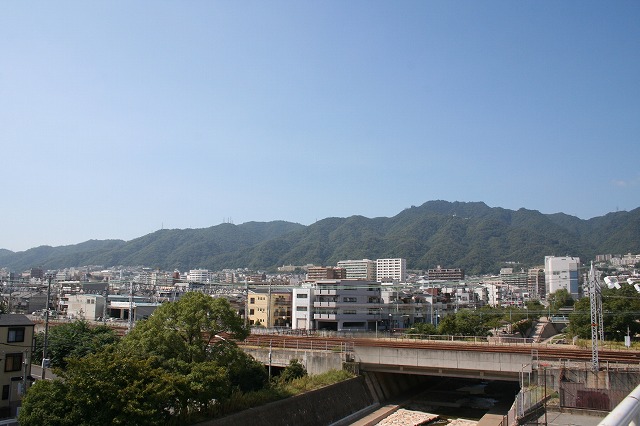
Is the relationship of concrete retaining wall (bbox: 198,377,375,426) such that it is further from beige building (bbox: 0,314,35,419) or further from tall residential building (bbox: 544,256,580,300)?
tall residential building (bbox: 544,256,580,300)

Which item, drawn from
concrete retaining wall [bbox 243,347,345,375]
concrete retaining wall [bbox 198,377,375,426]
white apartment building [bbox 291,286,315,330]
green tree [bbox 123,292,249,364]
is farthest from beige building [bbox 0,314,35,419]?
white apartment building [bbox 291,286,315,330]

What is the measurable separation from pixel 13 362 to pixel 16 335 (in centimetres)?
146

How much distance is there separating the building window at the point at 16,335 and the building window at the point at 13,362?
32.5 inches

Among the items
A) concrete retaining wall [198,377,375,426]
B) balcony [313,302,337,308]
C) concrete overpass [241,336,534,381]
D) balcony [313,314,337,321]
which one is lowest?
concrete retaining wall [198,377,375,426]

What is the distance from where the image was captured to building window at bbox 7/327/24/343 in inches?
1032

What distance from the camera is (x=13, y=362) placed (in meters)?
25.7

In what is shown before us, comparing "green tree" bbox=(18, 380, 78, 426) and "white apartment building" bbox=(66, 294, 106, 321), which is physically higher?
"green tree" bbox=(18, 380, 78, 426)

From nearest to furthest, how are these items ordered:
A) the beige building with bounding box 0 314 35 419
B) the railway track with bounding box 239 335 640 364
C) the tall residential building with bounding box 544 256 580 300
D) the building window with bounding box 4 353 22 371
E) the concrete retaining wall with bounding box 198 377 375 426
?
the concrete retaining wall with bounding box 198 377 375 426
the beige building with bounding box 0 314 35 419
the building window with bounding box 4 353 22 371
the railway track with bounding box 239 335 640 364
the tall residential building with bounding box 544 256 580 300

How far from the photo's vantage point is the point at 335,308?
2751 inches

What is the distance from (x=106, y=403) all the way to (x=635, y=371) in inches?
995

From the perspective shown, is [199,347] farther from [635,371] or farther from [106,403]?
[635,371]

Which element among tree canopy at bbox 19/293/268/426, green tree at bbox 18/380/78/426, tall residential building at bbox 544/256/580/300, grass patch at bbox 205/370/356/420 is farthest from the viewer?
tall residential building at bbox 544/256/580/300

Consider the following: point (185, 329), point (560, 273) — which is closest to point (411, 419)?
point (185, 329)

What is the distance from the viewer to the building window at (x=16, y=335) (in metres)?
26.2
